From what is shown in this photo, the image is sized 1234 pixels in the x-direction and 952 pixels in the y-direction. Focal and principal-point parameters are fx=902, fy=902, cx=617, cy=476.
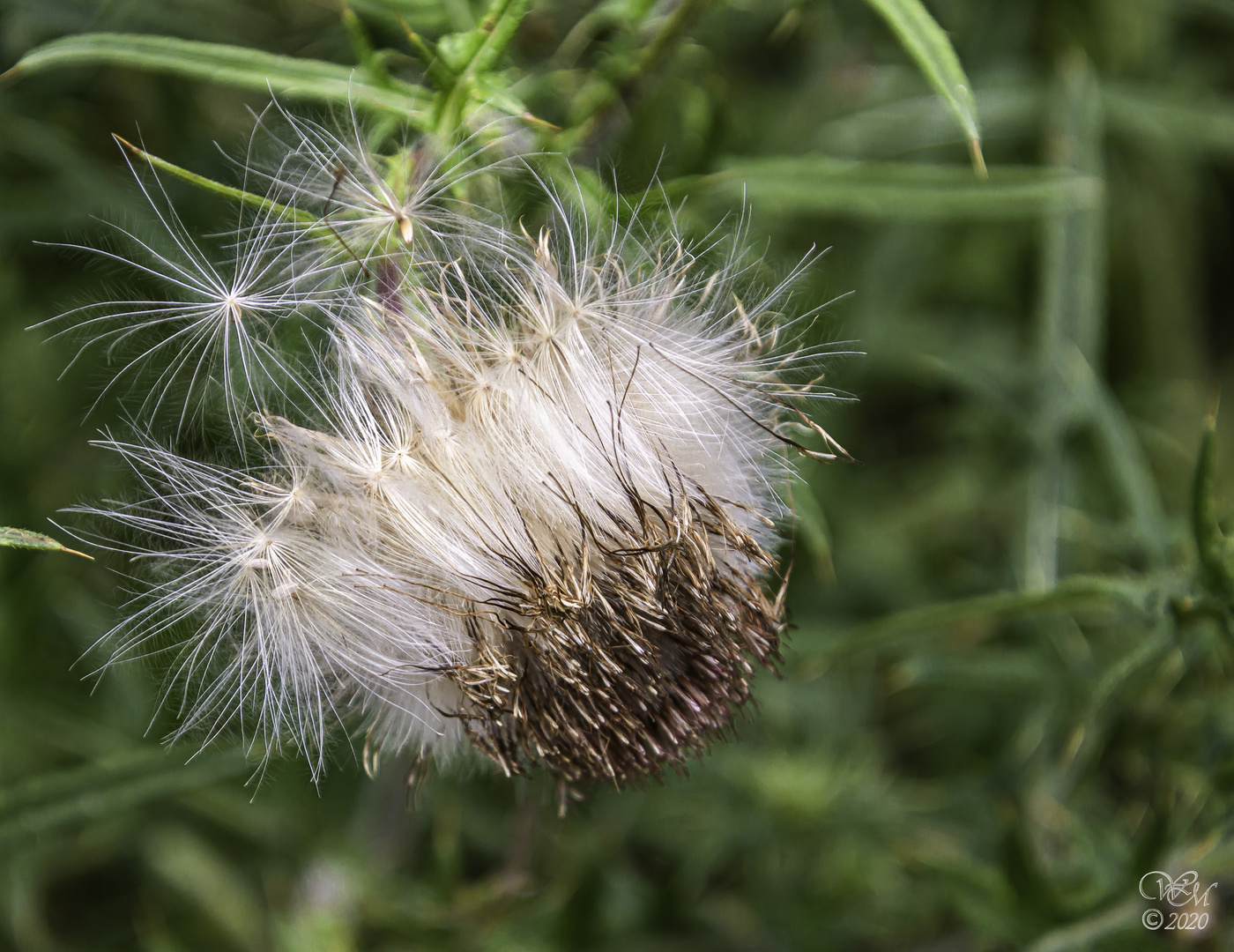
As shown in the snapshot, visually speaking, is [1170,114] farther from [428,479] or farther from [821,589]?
[428,479]

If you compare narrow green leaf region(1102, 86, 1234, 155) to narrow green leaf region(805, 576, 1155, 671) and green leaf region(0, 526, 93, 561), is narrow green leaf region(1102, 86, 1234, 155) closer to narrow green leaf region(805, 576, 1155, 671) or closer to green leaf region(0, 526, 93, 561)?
narrow green leaf region(805, 576, 1155, 671)

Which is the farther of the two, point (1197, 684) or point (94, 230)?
point (1197, 684)

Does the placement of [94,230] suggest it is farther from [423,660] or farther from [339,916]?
[339,916]

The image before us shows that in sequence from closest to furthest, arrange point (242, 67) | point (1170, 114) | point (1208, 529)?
point (242, 67)
point (1208, 529)
point (1170, 114)

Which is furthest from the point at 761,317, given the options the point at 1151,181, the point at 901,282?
the point at 1151,181

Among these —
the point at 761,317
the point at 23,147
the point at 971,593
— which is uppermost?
the point at 23,147

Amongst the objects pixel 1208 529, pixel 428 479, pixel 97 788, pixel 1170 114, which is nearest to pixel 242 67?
pixel 428 479
